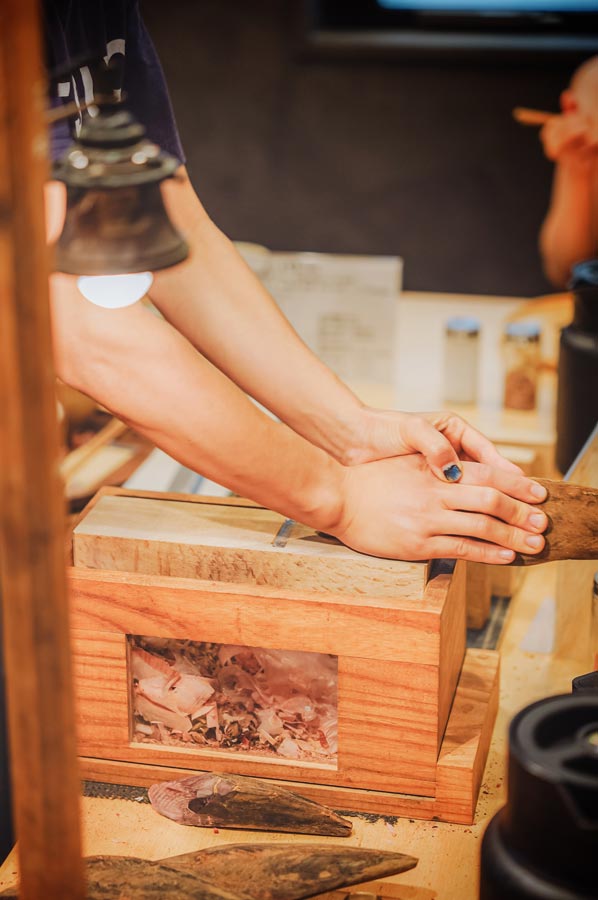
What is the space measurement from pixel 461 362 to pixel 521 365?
0.11m

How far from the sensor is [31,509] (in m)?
0.70

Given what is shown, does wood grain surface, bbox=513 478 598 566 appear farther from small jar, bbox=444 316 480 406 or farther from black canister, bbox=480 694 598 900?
small jar, bbox=444 316 480 406

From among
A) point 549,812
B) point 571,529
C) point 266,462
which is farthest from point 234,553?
point 549,812

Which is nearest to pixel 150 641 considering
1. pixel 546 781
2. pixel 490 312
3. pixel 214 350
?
pixel 214 350

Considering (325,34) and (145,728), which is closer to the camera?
(145,728)

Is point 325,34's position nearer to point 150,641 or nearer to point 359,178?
point 359,178

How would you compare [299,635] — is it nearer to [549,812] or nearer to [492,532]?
[492,532]

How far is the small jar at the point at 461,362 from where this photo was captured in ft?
6.79

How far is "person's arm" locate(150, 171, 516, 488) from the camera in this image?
4.22 feet

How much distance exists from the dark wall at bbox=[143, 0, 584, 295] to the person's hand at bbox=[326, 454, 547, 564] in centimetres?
264

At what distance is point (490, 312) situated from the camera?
275 centimetres

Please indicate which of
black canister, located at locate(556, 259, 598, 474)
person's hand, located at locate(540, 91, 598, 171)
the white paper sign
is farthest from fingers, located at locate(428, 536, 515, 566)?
person's hand, located at locate(540, 91, 598, 171)

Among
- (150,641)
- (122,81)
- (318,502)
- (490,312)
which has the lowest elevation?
(490,312)

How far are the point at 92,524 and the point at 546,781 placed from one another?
23.5 inches
